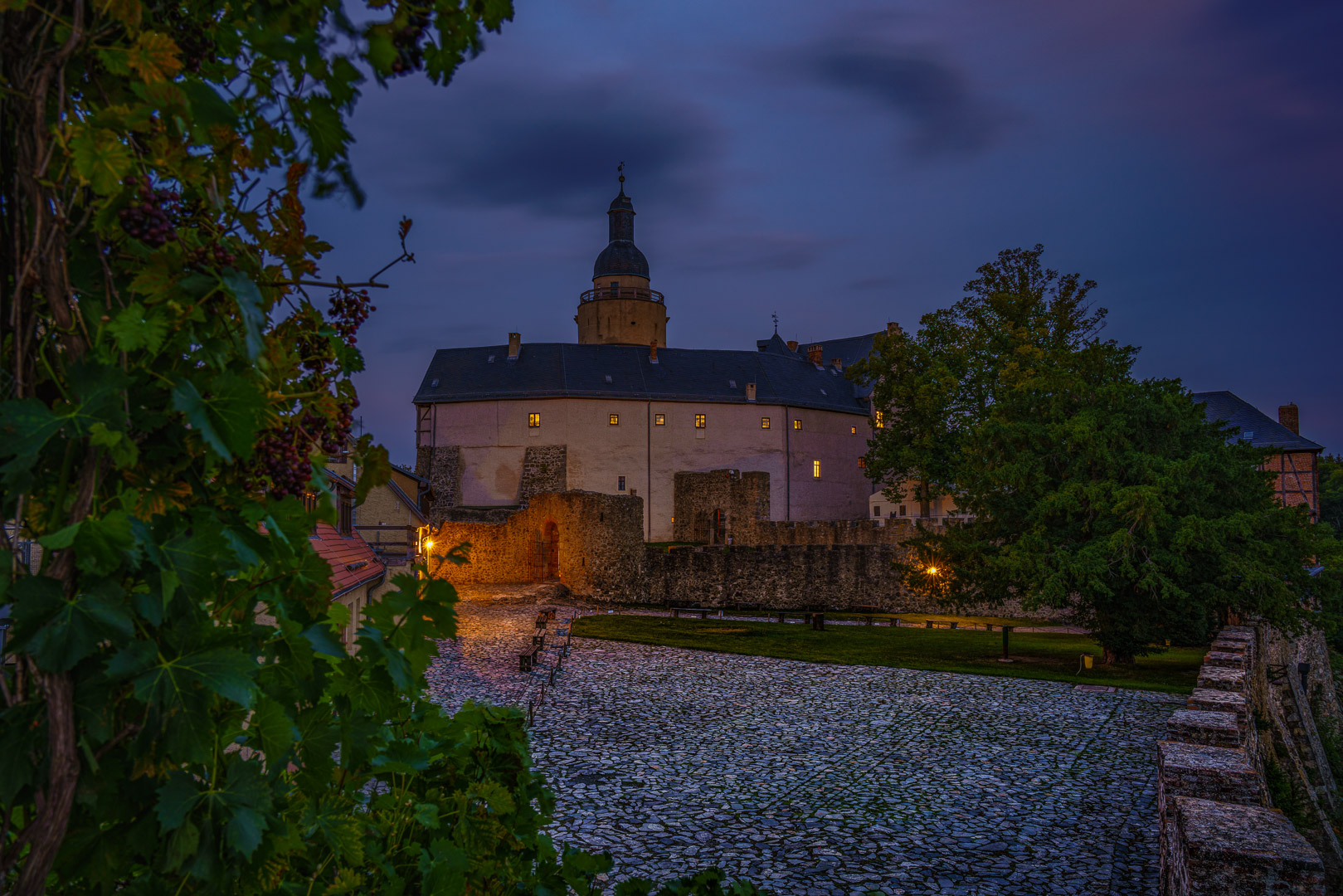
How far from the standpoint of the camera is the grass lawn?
65.9ft

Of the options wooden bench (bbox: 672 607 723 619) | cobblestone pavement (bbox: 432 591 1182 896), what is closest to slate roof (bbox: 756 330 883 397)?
wooden bench (bbox: 672 607 723 619)

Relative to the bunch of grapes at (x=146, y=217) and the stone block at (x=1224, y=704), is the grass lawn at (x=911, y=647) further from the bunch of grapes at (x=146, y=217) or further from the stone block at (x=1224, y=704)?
the bunch of grapes at (x=146, y=217)

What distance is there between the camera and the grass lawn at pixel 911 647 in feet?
A: 65.9

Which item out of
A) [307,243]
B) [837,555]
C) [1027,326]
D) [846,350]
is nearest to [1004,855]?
[307,243]

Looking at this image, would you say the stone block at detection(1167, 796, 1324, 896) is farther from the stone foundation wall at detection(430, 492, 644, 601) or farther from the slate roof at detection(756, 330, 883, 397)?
the slate roof at detection(756, 330, 883, 397)

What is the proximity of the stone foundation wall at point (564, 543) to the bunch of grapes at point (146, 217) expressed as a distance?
3420cm

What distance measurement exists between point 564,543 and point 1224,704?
32679 mm

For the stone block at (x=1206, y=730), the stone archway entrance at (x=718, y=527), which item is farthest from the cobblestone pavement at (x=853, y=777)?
the stone archway entrance at (x=718, y=527)

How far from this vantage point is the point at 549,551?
44531 mm

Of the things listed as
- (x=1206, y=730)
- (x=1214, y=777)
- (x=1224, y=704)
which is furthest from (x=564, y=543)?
(x=1214, y=777)

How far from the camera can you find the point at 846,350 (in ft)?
271

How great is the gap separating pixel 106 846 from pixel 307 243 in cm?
117

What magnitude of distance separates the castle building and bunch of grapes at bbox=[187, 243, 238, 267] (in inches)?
2032

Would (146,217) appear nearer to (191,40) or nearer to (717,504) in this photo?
(191,40)
